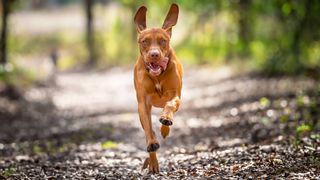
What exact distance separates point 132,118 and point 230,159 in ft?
28.6

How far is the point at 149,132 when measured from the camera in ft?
25.2

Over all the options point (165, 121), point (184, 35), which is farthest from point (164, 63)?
point (184, 35)

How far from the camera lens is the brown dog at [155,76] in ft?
24.9

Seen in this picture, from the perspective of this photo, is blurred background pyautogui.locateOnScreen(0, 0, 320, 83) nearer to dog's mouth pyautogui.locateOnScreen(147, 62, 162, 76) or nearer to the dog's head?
the dog's head

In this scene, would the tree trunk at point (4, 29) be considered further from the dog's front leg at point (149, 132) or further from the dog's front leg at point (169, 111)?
the dog's front leg at point (169, 111)

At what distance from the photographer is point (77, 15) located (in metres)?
59.5

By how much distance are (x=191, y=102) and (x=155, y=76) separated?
12706 millimetres

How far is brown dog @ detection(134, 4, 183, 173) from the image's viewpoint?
299 inches

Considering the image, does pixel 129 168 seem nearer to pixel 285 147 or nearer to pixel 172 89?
pixel 172 89

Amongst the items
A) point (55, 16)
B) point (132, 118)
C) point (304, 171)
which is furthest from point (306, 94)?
point (55, 16)

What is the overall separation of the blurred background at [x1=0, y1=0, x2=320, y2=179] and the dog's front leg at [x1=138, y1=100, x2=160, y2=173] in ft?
0.78

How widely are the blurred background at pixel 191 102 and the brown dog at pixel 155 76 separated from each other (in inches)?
25.6

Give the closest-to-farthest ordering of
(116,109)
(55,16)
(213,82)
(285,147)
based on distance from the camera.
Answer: (285,147)
(116,109)
(213,82)
(55,16)

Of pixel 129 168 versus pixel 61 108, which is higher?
pixel 61 108
